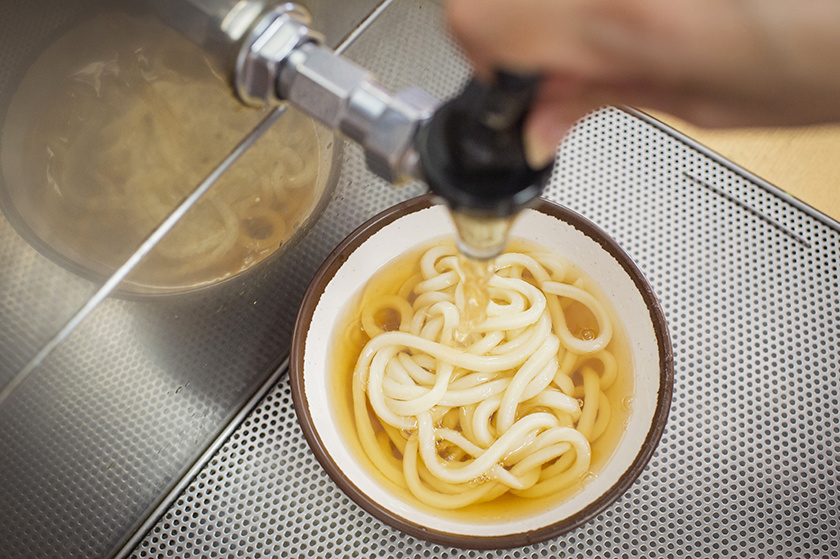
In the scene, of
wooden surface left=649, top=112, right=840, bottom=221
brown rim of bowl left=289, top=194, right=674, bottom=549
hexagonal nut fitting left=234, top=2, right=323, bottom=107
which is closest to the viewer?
hexagonal nut fitting left=234, top=2, right=323, bottom=107

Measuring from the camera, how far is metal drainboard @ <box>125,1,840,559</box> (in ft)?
2.02

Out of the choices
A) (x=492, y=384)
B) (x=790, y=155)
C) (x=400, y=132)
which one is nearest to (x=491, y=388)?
(x=492, y=384)

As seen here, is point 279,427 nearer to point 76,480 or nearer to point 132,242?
point 76,480

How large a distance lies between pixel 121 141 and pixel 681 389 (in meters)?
0.54

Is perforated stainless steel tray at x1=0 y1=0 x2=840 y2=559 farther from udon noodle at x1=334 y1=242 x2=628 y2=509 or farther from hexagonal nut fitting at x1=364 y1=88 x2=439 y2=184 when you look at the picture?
hexagonal nut fitting at x1=364 y1=88 x2=439 y2=184

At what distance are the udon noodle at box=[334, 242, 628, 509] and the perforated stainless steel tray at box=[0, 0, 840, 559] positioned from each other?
0.07 metres

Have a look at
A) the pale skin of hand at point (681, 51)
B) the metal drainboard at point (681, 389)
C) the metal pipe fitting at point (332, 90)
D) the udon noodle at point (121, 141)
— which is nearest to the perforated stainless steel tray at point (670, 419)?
the metal drainboard at point (681, 389)

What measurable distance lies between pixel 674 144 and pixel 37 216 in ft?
2.06

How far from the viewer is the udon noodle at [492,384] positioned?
59 cm

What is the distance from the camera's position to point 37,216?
40cm

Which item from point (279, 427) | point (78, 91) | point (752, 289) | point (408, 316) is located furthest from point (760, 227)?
point (78, 91)

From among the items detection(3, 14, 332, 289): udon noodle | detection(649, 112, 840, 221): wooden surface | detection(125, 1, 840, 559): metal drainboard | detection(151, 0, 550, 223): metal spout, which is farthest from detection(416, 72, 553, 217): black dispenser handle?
detection(649, 112, 840, 221): wooden surface

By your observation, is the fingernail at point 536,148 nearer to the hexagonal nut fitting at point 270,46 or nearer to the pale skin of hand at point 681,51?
the pale skin of hand at point 681,51

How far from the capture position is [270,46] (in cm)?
35
